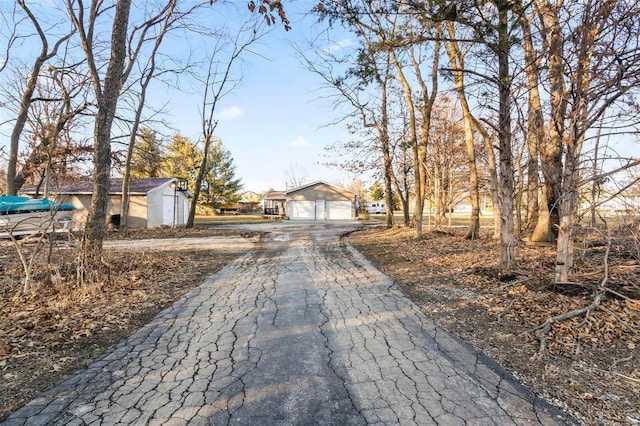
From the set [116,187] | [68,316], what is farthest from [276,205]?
[68,316]

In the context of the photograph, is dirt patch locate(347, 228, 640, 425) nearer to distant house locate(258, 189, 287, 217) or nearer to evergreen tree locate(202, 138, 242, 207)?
distant house locate(258, 189, 287, 217)

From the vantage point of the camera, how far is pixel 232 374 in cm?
290

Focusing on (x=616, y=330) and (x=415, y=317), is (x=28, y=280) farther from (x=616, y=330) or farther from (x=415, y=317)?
(x=616, y=330)

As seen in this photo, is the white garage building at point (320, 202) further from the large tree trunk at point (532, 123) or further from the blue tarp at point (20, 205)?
the large tree trunk at point (532, 123)

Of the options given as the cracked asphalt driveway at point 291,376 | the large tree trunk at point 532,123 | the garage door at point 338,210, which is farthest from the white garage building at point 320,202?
the cracked asphalt driveway at point 291,376

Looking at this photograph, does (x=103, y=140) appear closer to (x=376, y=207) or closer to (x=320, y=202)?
(x=320, y=202)

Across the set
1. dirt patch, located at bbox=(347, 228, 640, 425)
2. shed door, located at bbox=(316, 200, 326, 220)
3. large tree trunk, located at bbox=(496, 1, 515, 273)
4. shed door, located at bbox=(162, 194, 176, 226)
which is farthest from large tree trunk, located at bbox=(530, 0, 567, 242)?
shed door, located at bbox=(316, 200, 326, 220)

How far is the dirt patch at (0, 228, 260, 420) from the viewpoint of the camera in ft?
9.87

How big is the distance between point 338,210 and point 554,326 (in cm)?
2883

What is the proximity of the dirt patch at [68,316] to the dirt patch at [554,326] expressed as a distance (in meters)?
3.95

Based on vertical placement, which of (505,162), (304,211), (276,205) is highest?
(276,205)

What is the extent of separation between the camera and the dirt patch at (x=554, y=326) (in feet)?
8.52

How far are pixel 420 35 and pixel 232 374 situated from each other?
618cm

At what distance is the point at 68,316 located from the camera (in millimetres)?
4340
